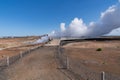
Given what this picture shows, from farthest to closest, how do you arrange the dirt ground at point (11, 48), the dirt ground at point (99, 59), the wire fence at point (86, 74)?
the dirt ground at point (11, 48)
the dirt ground at point (99, 59)
the wire fence at point (86, 74)

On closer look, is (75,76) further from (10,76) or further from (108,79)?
(10,76)

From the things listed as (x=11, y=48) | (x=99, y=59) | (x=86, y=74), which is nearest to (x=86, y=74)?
(x=86, y=74)

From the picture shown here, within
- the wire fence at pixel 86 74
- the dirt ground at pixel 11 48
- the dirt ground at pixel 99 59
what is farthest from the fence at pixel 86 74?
the dirt ground at pixel 11 48

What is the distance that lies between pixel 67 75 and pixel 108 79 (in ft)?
12.4

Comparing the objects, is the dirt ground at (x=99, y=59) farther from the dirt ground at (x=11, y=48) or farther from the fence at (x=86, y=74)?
the dirt ground at (x=11, y=48)

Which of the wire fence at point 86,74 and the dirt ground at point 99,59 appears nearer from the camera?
the wire fence at point 86,74

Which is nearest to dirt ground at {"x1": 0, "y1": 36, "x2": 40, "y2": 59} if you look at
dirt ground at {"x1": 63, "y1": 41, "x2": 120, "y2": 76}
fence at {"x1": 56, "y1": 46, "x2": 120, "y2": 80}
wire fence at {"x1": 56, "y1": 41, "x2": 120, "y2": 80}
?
dirt ground at {"x1": 63, "y1": 41, "x2": 120, "y2": 76}

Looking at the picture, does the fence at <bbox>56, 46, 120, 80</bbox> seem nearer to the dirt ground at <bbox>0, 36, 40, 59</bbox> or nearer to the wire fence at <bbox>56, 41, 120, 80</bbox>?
the wire fence at <bbox>56, 41, 120, 80</bbox>

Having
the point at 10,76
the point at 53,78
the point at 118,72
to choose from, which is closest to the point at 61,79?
the point at 53,78

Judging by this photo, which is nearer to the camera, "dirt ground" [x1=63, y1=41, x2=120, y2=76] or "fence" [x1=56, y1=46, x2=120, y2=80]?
"fence" [x1=56, y1=46, x2=120, y2=80]

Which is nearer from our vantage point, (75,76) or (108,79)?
(108,79)

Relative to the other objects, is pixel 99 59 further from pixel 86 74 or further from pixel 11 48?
pixel 11 48

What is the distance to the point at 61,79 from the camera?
1855cm

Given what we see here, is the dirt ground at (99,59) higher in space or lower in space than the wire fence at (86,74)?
lower
